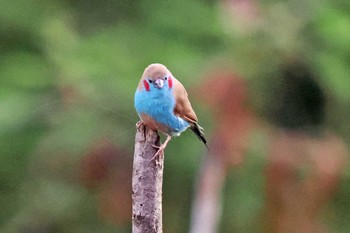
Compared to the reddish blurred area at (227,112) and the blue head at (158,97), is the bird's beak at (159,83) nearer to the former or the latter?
the blue head at (158,97)

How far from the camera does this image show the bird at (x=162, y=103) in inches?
111

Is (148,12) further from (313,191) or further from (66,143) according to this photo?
(313,191)

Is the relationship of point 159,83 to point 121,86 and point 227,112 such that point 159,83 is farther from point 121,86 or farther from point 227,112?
point 121,86

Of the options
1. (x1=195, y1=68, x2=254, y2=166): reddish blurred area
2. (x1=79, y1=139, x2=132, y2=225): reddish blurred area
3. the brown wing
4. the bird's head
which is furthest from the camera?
(x1=79, y1=139, x2=132, y2=225): reddish blurred area

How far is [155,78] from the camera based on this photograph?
2.84m

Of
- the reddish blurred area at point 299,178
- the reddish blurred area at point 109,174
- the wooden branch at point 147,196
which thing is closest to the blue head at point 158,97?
the wooden branch at point 147,196

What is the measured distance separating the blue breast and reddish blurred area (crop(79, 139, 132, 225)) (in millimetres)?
2166

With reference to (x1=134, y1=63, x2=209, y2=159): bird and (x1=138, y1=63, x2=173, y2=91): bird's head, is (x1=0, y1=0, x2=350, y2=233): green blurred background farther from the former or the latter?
(x1=138, y1=63, x2=173, y2=91): bird's head

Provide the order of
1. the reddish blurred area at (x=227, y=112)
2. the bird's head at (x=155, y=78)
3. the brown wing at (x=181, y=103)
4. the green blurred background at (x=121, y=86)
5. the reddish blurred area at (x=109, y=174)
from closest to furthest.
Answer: the bird's head at (x=155, y=78) < the brown wing at (x=181, y=103) < the reddish blurred area at (x=227, y=112) < the green blurred background at (x=121, y=86) < the reddish blurred area at (x=109, y=174)

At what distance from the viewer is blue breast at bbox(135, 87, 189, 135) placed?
9.39 feet

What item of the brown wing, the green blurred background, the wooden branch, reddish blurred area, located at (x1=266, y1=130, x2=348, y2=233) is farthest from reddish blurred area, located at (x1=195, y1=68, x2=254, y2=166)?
the wooden branch

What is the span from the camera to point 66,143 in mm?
5301

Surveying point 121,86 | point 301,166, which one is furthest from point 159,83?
point 301,166

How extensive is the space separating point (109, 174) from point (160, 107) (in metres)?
2.35
